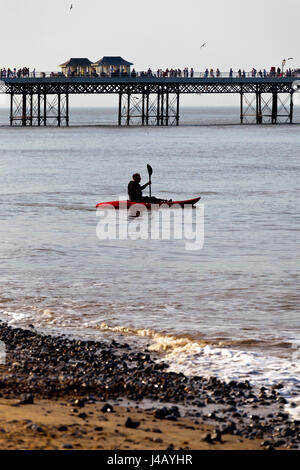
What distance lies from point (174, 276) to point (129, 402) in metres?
7.94

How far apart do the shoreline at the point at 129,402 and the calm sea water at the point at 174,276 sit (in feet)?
1.71

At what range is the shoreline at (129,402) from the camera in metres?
8.00

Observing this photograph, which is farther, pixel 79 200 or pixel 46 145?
pixel 46 145

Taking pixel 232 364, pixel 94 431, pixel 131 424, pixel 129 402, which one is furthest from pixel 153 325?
pixel 94 431

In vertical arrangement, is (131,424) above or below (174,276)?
above

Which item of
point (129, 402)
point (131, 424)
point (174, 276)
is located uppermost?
point (131, 424)

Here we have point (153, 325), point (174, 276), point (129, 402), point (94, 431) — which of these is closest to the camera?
point (94, 431)

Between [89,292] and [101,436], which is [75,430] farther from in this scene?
[89,292]

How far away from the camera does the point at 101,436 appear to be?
7895 mm

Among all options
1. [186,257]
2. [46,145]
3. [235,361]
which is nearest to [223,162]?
[46,145]

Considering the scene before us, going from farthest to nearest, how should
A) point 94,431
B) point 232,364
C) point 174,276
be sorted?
1. point 174,276
2. point 232,364
3. point 94,431

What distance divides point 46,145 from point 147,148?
8359 millimetres

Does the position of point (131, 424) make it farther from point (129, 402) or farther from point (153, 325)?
point (153, 325)

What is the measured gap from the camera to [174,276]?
56.3 feet
